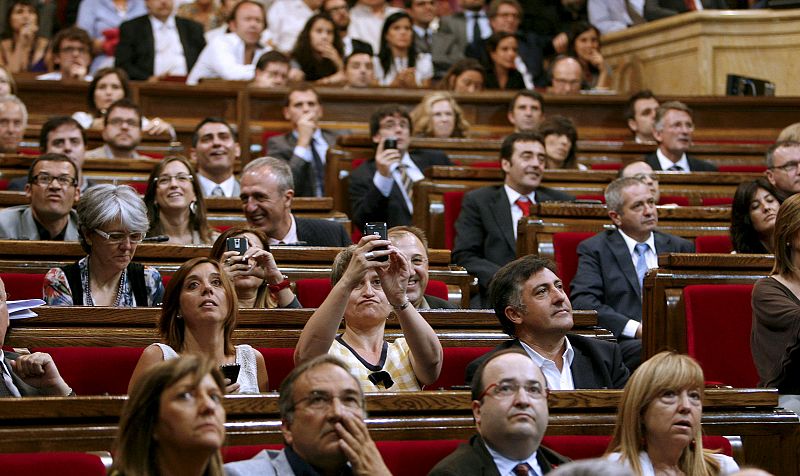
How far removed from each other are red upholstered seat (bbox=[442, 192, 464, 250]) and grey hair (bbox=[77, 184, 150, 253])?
5.30 feet

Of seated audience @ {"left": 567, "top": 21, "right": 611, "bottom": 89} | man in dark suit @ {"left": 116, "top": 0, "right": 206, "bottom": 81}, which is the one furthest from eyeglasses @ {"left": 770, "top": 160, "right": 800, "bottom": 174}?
man in dark suit @ {"left": 116, "top": 0, "right": 206, "bottom": 81}

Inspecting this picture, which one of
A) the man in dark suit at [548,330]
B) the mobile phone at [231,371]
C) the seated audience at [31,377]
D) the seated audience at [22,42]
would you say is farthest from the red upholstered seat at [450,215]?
the seated audience at [22,42]

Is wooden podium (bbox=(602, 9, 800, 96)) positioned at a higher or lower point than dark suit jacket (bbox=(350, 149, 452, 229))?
higher

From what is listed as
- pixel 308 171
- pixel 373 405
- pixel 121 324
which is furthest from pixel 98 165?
pixel 373 405

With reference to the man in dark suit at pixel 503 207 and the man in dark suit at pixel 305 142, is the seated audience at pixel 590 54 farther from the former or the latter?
the man in dark suit at pixel 503 207

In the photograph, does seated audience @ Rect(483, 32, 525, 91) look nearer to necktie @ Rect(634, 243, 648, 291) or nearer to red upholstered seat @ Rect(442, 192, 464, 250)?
A: red upholstered seat @ Rect(442, 192, 464, 250)

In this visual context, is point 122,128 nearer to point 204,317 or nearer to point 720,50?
point 204,317

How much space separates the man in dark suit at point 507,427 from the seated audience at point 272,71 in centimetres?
381

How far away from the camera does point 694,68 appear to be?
6406 mm

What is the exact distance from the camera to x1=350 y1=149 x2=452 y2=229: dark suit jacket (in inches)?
185

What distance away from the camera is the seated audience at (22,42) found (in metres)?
6.50

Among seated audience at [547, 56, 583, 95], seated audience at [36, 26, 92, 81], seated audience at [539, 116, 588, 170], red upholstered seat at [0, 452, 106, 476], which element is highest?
seated audience at [36, 26, 92, 81]

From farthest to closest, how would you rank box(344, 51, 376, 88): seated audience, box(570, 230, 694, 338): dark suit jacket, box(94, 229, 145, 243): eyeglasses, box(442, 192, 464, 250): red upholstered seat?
1. box(344, 51, 376, 88): seated audience
2. box(442, 192, 464, 250): red upholstered seat
3. box(570, 230, 694, 338): dark suit jacket
4. box(94, 229, 145, 243): eyeglasses

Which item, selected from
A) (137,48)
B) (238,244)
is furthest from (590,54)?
(238,244)
